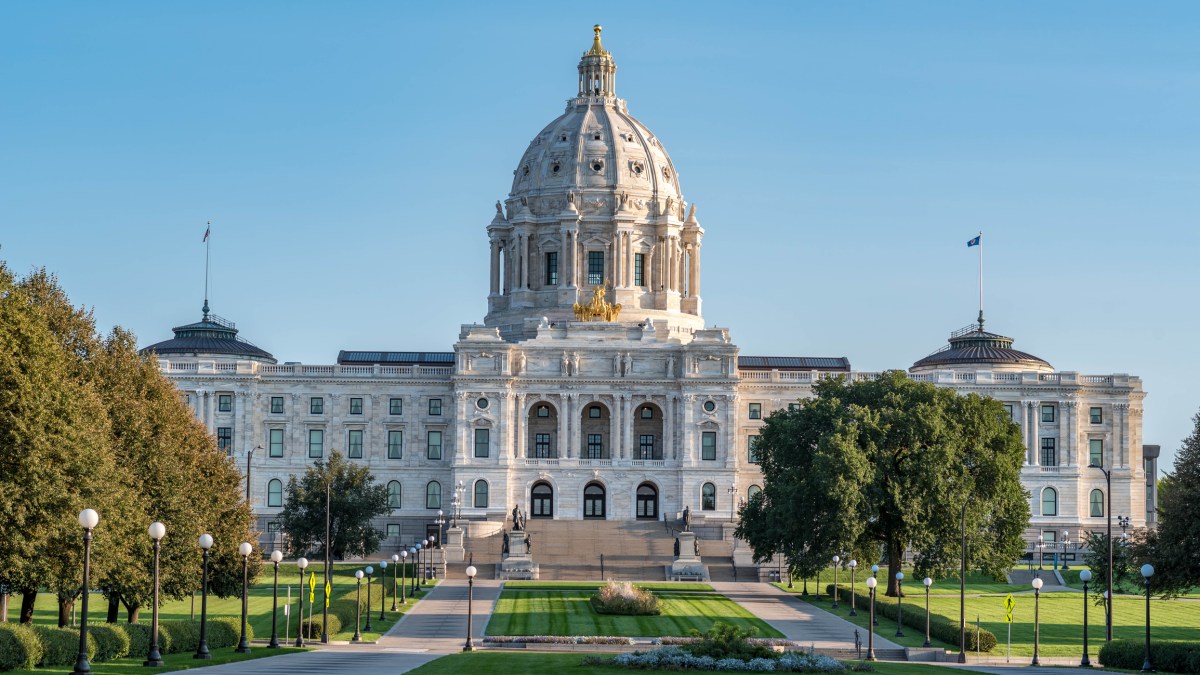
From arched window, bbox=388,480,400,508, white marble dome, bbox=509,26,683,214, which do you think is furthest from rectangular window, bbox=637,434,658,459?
white marble dome, bbox=509,26,683,214

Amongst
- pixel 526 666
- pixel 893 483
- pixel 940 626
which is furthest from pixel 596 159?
pixel 526 666

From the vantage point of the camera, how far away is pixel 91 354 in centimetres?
7375

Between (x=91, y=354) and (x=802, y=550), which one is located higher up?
(x=91, y=354)

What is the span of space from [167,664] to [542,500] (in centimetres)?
9159

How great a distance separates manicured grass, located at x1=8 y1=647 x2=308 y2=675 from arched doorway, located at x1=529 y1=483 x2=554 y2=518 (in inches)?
3166

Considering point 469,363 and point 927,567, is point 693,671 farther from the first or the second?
point 469,363

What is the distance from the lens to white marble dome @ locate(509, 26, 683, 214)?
160375mm

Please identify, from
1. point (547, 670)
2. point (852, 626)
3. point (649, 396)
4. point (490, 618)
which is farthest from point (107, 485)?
point (649, 396)

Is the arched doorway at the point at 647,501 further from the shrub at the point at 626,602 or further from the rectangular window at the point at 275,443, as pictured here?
the shrub at the point at 626,602

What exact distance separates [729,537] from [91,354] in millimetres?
68449

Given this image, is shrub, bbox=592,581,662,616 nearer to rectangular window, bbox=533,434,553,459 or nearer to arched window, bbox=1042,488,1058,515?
rectangular window, bbox=533,434,553,459

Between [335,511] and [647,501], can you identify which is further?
[647,501]

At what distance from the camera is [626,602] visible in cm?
8819

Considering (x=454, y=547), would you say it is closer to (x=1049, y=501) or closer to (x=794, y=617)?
(x=794, y=617)
